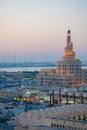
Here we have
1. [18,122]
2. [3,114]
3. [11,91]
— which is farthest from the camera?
[11,91]

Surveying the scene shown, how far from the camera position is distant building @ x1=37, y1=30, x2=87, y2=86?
36.4 m

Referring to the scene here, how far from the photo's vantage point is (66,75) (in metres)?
36.6

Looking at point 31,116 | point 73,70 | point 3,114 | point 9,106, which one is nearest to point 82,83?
point 73,70

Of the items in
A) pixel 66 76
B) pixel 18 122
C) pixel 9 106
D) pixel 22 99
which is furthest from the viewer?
pixel 66 76

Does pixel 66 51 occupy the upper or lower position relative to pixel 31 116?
Answer: upper

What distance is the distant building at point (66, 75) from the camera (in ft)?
119

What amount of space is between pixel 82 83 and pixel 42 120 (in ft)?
61.6

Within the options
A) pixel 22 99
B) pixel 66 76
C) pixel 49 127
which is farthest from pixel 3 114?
pixel 66 76

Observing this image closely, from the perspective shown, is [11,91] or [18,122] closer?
[18,122]

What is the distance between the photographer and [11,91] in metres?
31.9

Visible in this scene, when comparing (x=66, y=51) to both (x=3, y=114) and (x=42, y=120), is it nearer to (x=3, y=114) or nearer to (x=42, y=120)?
(x=3, y=114)

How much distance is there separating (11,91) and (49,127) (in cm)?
1453

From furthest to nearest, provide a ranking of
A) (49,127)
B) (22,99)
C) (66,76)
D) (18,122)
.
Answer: (66,76) → (22,99) → (18,122) → (49,127)

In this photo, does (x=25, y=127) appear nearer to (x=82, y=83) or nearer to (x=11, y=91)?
(x=11, y=91)
